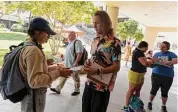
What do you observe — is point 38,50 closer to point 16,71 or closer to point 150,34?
point 16,71

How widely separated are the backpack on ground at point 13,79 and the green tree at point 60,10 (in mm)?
7320

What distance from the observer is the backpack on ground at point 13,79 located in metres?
1.67

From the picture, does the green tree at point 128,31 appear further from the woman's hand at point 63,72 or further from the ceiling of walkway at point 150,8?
the woman's hand at point 63,72

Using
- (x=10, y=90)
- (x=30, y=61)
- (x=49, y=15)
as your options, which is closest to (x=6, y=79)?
(x=10, y=90)

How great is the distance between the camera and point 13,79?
167 cm

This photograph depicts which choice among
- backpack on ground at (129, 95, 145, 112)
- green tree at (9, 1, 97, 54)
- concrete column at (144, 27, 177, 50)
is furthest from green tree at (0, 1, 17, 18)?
concrete column at (144, 27, 177, 50)

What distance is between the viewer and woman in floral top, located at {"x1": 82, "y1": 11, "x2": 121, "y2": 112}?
2031mm

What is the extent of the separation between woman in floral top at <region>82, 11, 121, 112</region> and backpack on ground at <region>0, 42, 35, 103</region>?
573 millimetres

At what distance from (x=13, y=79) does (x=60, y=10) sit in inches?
312

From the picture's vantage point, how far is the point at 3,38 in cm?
1012

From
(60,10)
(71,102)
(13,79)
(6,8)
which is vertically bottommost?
(71,102)

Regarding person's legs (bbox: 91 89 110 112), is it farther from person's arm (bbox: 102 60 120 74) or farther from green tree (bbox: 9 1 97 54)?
green tree (bbox: 9 1 97 54)

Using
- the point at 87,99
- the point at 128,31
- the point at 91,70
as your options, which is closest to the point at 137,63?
the point at 87,99

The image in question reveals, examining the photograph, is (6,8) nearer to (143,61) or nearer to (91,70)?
(143,61)
